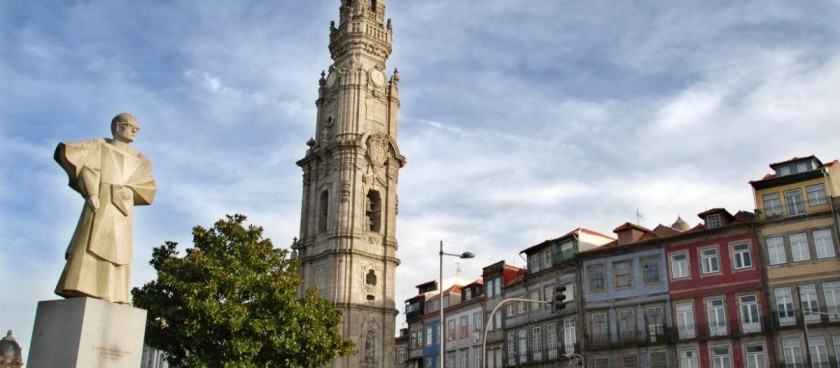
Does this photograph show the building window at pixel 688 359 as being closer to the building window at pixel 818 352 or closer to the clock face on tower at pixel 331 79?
the building window at pixel 818 352

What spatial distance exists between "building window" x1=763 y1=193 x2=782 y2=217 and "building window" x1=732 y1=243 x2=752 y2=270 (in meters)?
2.18

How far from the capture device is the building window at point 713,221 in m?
42.4

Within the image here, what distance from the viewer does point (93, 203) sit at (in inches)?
472

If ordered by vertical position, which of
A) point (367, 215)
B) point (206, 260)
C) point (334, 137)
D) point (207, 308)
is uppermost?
point (334, 137)

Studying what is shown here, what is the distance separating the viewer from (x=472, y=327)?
57500 millimetres

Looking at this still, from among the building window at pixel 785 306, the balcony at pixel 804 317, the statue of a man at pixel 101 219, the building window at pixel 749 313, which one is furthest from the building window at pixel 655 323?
the statue of a man at pixel 101 219

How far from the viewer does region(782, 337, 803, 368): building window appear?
122ft

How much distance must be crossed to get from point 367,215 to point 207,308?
2631 cm

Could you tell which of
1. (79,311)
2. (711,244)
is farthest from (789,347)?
(79,311)

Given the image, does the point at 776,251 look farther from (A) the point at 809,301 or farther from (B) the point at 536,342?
(B) the point at 536,342

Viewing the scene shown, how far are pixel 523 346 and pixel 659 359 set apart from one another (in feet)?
34.8

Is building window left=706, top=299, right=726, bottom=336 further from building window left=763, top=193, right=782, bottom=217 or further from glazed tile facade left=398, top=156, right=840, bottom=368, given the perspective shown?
building window left=763, top=193, right=782, bottom=217

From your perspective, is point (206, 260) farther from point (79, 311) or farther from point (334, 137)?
point (334, 137)

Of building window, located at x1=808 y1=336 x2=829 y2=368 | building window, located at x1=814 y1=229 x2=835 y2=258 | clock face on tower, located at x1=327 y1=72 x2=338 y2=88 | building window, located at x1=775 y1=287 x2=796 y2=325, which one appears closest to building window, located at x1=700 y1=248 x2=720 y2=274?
building window, located at x1=775 y1=287 x2=796 y2=325
